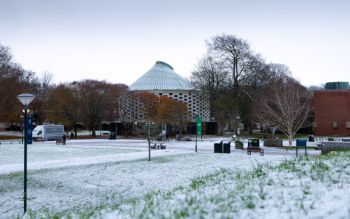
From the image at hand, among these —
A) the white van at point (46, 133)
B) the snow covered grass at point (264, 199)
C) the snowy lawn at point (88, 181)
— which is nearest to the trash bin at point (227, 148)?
the snowy lawn at point (88, 181)

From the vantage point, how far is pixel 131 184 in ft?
48.6

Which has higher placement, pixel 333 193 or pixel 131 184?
pixel 333 193

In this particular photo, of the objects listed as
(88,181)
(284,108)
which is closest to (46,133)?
(284,108)

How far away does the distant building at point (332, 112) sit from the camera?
2189 inches

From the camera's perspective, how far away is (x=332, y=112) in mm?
56219

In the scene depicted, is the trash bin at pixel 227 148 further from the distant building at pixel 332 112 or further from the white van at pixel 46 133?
the distant building at pixel 332 112

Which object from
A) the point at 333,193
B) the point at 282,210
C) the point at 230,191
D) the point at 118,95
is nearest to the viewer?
the point at 282,210

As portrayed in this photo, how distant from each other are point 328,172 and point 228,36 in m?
48.2

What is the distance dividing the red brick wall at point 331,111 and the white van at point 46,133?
3810 cm

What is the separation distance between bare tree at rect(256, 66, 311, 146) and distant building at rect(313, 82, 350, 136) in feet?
6.61

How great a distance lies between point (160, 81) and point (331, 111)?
39.0 metres

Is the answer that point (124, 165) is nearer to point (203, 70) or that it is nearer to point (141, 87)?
point (203, 70)

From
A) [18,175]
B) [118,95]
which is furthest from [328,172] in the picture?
[118,95]

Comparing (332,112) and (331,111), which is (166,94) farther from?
(332,112)
